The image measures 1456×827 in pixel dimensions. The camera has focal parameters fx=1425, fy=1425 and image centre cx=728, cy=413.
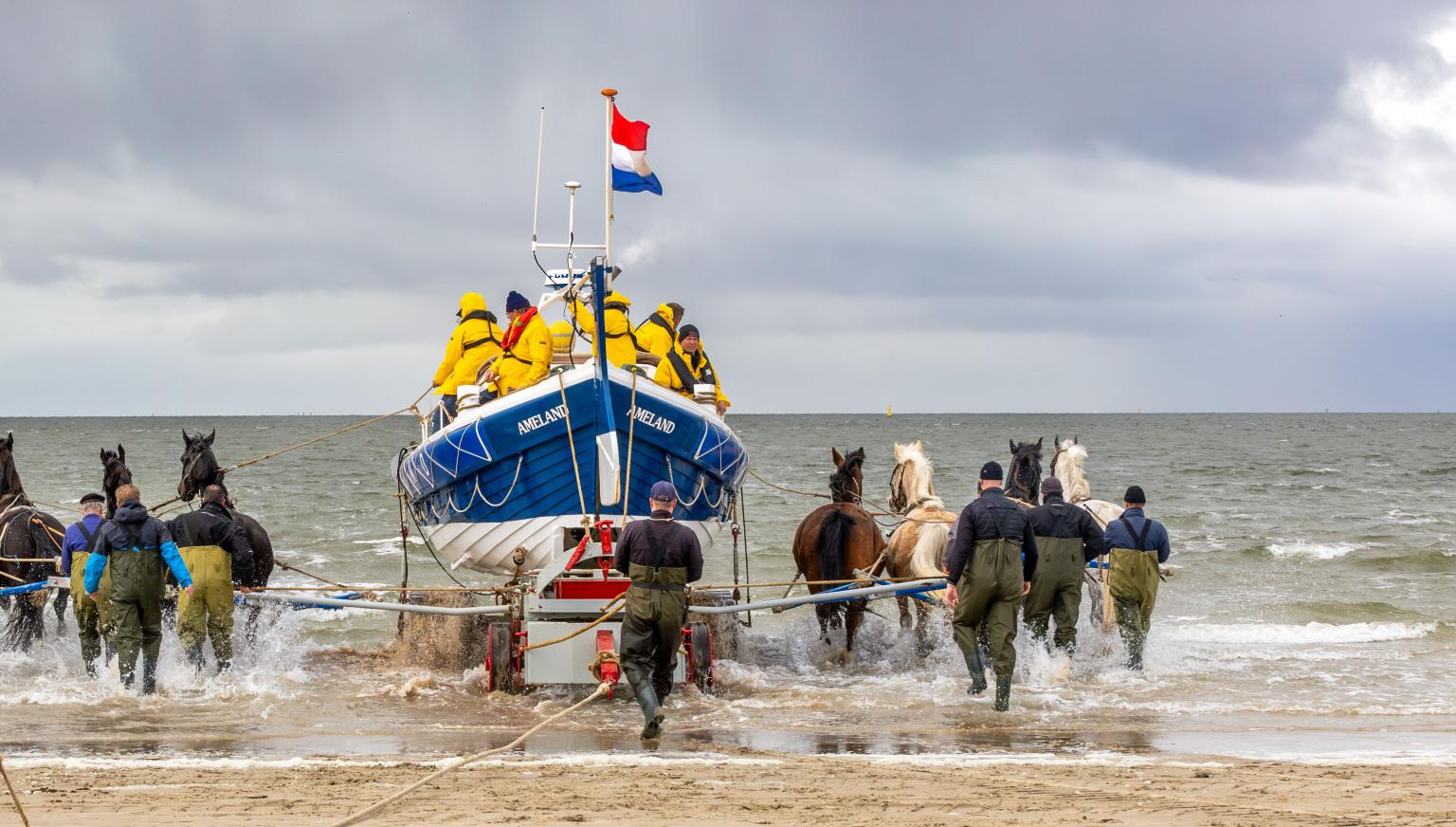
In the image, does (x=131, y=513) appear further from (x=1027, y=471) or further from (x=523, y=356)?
(x=1027, y=471)

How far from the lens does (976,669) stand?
1059 centimetres

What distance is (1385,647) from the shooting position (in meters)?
14.7

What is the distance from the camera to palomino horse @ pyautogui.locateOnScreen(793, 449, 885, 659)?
13531 millimetres

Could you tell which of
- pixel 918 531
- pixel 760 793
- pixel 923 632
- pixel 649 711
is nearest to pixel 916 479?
pixel 918 531

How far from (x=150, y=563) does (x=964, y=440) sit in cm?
8497

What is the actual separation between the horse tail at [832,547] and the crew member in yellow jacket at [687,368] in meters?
1.57

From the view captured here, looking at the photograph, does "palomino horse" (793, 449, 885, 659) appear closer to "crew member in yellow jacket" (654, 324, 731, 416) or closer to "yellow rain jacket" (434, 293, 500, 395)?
"crew member in yellow jacket" (654, 324, 731, 416)

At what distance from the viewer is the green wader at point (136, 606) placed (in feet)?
35.8

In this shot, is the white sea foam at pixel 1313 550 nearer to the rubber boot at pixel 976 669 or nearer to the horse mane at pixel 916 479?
the horse mane at pixel 916 479

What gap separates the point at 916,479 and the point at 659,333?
307 cm

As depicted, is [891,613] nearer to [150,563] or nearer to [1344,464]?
[150,563]

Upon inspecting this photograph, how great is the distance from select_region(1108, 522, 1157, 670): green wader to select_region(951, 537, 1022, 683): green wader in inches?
87.4

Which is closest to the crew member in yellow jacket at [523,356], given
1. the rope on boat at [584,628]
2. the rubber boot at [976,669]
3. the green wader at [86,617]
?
the rope on boat at [584,628]

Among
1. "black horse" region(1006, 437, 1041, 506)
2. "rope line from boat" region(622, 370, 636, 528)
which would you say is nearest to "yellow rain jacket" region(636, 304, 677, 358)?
"rope line from boat" region(622, 370, 636, 528)
